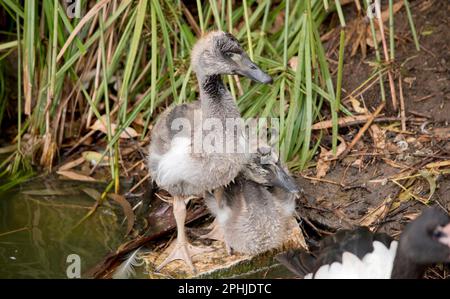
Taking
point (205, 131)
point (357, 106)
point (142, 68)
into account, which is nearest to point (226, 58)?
point (205, 131)

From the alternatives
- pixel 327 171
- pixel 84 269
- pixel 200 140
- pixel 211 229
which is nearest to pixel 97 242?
pixel 84 269

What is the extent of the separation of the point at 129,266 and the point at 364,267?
1245mm

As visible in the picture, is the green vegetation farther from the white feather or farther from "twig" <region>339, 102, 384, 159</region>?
the white feather

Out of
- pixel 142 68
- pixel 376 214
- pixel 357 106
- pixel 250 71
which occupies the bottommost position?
pixel 376 214

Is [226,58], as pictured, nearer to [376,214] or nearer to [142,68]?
[376,214]

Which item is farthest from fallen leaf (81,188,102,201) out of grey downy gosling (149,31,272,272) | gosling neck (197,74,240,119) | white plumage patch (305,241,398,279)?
white plumage patch (305,241,398,279)

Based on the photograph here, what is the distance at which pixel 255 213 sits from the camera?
160 inches

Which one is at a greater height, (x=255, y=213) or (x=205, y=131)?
(x=205, y=131)

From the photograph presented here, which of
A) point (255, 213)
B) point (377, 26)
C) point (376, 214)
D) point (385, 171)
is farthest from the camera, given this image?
point (377, 26)

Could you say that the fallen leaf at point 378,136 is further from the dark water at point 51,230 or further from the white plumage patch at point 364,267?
the dark water at point 51,230

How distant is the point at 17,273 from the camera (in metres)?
4.18

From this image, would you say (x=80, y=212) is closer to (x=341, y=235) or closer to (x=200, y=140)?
Result: (x=200, y=140)

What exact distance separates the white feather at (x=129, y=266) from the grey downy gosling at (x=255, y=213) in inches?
19.0

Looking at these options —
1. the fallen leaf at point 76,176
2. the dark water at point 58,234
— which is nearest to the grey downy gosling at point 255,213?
the dark water at point 58,234
